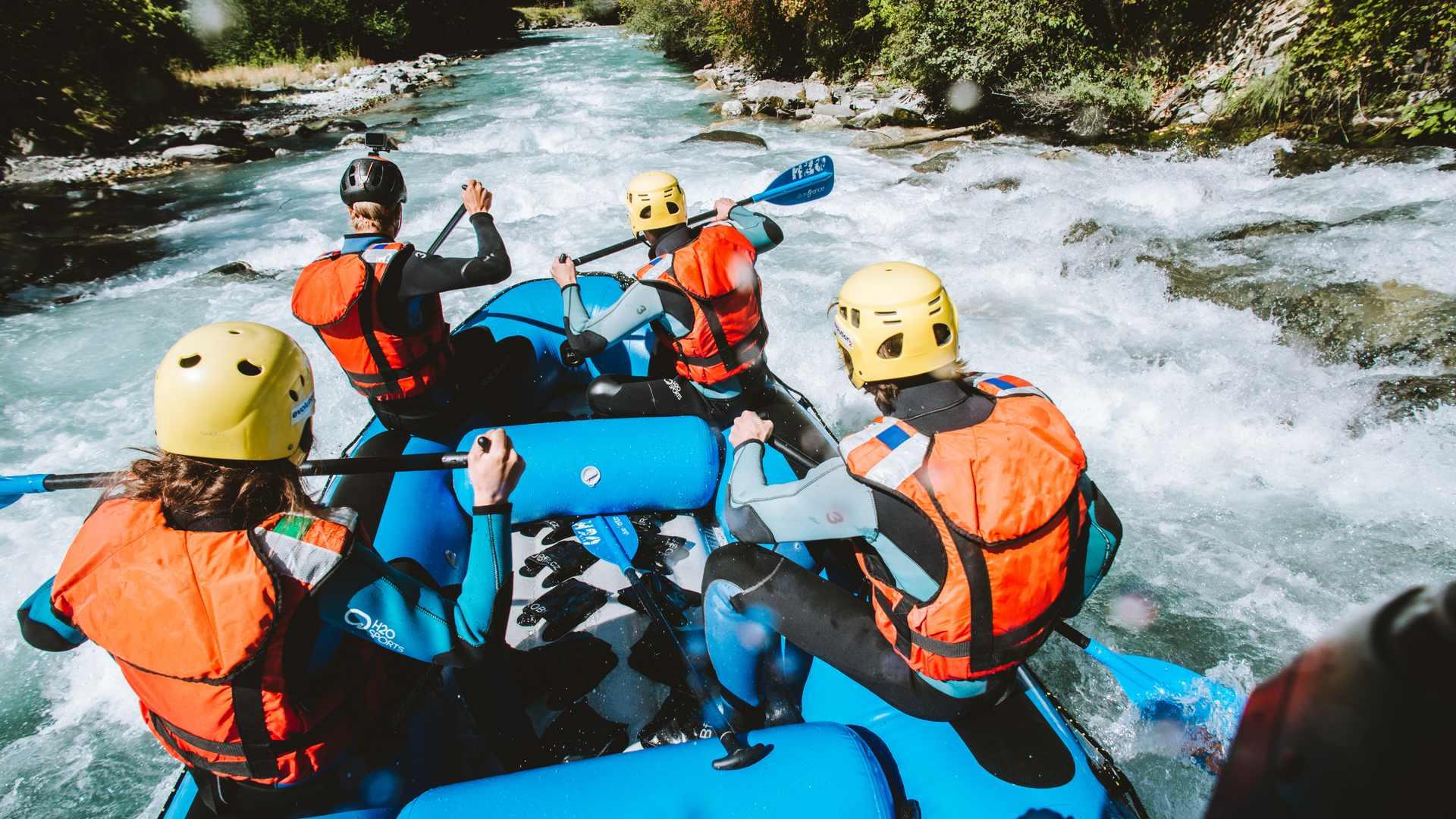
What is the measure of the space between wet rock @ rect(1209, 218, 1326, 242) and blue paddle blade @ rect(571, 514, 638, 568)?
6238 mm

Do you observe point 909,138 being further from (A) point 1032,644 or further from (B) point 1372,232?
(A) point 1032,644

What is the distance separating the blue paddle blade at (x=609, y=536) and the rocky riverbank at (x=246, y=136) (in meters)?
12.3

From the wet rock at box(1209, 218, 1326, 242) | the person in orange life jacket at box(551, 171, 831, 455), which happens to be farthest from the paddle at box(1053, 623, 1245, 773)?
the wet rock at box(1209, 218, 1326, 242)

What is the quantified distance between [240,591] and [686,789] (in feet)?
3.25

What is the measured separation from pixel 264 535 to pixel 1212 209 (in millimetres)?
8300

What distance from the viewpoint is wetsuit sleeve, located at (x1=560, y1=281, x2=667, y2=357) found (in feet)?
10.1

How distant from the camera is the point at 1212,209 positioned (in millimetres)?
7055

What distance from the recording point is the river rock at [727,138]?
11.7 meters

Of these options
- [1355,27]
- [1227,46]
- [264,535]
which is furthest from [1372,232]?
[264,535]

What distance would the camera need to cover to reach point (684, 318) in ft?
10.2

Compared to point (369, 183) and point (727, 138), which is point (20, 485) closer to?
point (369, 183)

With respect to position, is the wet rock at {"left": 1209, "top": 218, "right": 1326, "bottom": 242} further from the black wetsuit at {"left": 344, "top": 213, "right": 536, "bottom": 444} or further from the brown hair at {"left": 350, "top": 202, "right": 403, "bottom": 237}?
the brown hair at {"left": 350, "top": 202, "right": 403, "bottom": 237}

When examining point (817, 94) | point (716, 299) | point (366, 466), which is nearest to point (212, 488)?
point (366, 466)

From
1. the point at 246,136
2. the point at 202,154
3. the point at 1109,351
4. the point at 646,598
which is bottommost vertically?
the point at 1109,351
